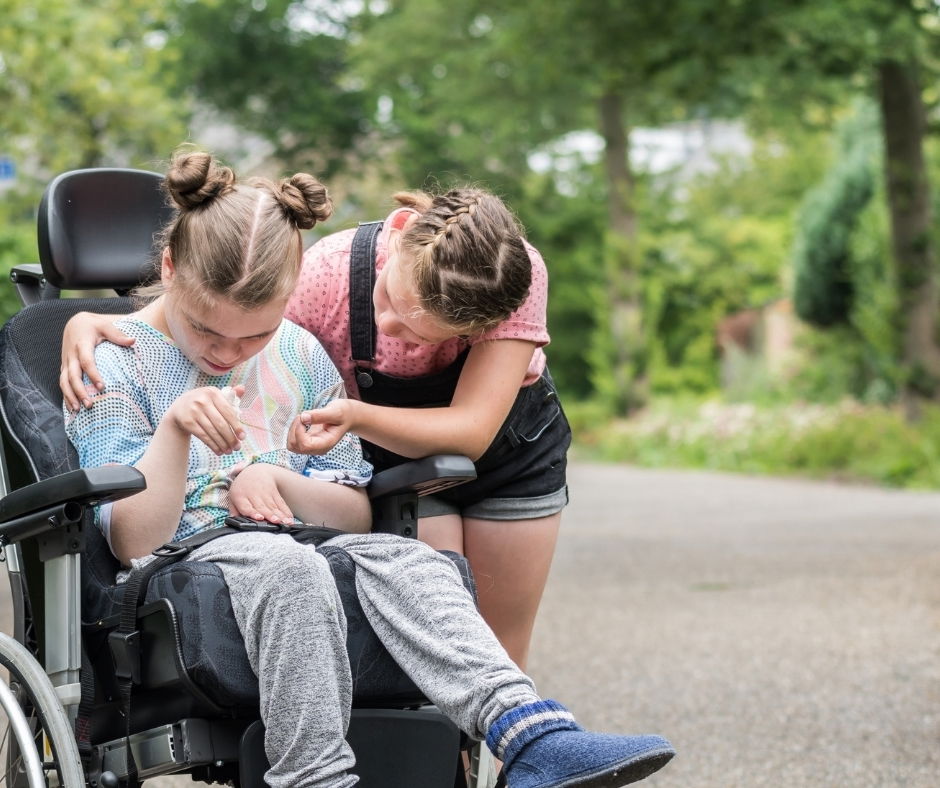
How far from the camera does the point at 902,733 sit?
4188 millimetres

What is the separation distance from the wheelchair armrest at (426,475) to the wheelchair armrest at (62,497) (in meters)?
0.56

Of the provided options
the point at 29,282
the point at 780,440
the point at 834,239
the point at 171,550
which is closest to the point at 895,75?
the point at 780,440

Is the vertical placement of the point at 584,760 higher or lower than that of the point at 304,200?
lower

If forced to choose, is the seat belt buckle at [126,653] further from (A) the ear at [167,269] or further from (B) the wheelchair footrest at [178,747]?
(A) the ear at [167,269]

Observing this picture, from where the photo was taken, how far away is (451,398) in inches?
116

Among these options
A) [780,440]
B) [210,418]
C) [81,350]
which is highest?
[81,350]

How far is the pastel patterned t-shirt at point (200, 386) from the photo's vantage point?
254cm

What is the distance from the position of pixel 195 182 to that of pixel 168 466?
0.53 m

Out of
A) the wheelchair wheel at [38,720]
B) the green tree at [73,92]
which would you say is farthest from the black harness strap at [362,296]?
the green tree at [73,92]

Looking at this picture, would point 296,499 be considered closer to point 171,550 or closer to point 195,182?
point 171,550

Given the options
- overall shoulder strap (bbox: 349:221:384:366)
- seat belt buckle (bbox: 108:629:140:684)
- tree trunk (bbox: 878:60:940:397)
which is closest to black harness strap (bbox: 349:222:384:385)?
overall shoulder strap (bbox: 349:221:384:366)

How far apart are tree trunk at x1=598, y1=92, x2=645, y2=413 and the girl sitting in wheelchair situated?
57.7 ft

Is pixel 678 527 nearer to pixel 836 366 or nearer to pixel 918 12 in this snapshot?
pixel 918 12

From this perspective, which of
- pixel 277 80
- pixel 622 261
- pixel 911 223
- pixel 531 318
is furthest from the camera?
pixel 277 80
